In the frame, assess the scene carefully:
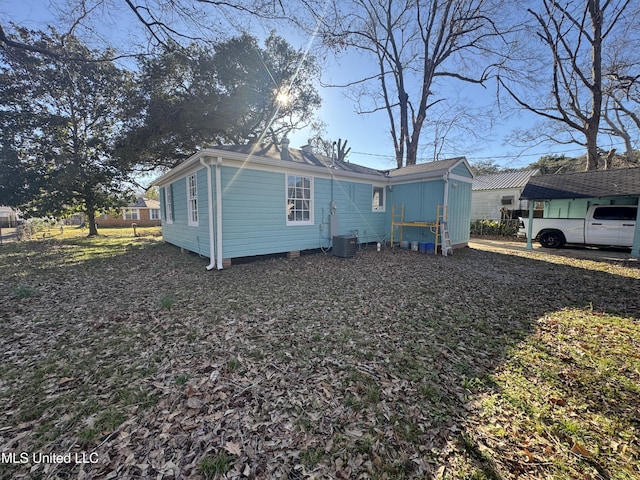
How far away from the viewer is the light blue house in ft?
22.6

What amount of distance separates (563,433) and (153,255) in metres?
10.6

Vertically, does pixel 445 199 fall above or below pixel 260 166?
below

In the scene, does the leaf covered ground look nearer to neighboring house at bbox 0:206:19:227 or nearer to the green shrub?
the green shrub

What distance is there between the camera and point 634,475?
1.73 m

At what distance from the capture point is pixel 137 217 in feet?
111

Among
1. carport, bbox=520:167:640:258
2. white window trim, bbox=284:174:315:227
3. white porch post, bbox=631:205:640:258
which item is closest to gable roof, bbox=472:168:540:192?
carport, bbox=520:167:640:258

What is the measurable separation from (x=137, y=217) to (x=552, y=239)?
40.0m

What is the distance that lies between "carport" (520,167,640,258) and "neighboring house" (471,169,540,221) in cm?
529

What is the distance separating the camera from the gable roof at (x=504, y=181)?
18.1 metres

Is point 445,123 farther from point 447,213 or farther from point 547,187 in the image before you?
point 447,213

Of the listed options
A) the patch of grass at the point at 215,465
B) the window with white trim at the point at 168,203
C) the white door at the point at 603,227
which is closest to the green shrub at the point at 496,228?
the white door at the point at 603,227

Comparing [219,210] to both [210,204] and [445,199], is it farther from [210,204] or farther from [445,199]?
[445,199]

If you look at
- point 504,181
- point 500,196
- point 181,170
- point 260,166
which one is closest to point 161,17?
point 181,170

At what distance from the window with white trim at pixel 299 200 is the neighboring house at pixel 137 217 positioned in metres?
29.8
